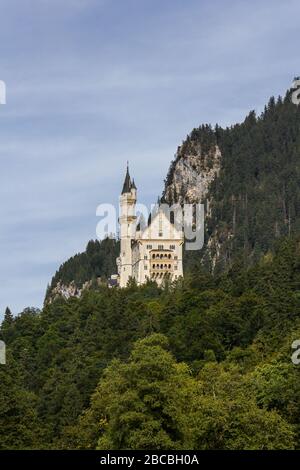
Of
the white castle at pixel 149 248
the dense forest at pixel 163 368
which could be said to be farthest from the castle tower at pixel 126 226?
the dense forest at pixel 163 368

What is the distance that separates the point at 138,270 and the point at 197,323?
77.5 metres

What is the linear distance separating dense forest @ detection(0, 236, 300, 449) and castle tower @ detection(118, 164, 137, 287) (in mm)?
32952

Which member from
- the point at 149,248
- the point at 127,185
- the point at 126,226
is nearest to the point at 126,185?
A: the point at 127,185

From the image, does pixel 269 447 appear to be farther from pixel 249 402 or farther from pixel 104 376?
pixel 104 376

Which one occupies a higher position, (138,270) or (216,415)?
(138,270)

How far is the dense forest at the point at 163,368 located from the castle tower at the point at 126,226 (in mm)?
32952

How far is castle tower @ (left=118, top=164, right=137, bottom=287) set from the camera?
181875mm

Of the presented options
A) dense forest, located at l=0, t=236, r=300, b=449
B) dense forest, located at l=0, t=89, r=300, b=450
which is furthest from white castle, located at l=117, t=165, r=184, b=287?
dense forest, located at l=0, t=236, r=300, b=449

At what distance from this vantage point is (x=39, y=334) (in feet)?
432

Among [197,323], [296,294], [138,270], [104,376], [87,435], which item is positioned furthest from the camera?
[138,270]

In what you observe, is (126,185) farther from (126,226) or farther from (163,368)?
(163,368)

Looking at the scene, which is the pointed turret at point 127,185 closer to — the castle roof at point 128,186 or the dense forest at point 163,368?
the castle roof at point 128,186

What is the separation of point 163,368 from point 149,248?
11383 centimetres
